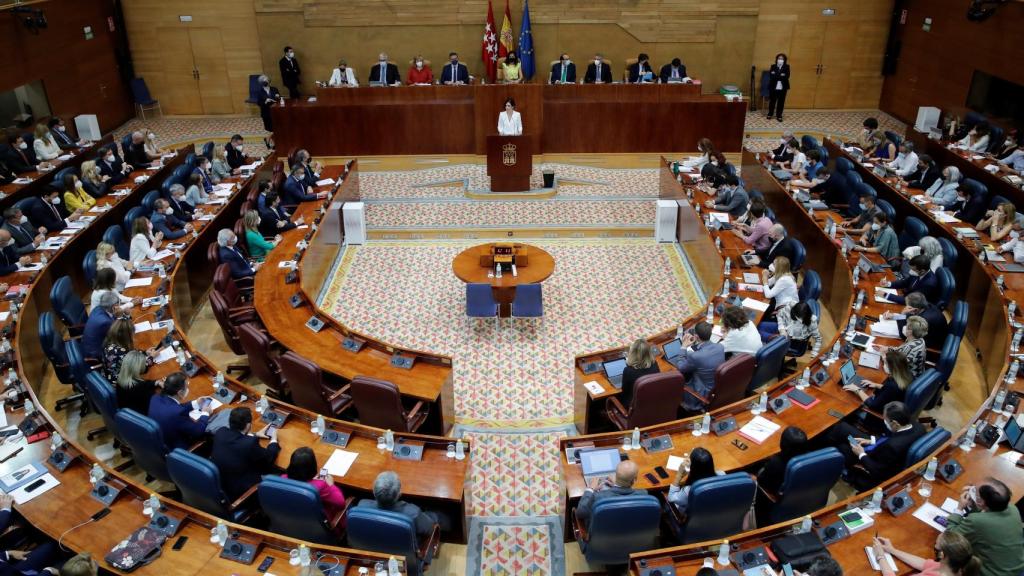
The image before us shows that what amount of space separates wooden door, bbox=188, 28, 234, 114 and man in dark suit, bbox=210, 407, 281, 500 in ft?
58.3

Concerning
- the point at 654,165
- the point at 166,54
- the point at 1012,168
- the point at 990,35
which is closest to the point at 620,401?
the point at 1012,168

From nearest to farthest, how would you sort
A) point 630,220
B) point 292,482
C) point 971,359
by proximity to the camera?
point 292,482, point 971,359, point 630,220

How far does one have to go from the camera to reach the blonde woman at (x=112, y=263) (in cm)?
957

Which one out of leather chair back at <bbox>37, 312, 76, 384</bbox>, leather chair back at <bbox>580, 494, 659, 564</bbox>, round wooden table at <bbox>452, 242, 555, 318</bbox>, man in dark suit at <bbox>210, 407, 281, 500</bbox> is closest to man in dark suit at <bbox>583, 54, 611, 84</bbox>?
round wooden table at <bbox>452, 242, 555, 318</bbox>

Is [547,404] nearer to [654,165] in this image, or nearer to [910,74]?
[654,165]

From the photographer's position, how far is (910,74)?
20.1 metres

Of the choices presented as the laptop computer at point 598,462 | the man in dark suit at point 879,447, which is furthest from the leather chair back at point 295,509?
the man in dark suit at point 879,447

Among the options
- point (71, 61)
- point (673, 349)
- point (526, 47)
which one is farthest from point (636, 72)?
point (71, 61)

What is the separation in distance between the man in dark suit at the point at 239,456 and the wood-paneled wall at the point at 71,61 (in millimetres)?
14157

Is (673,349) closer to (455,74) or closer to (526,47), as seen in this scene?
(455,74)

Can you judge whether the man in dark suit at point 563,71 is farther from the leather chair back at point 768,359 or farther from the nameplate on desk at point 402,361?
the nameplate on desk at point 402,361

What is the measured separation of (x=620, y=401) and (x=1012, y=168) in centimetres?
1001

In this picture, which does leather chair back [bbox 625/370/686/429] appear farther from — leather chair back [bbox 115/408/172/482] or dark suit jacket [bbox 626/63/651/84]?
dark suit jacket [bbox 626/63/651/84]

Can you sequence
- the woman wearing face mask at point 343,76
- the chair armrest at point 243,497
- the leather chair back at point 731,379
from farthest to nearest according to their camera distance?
the woman wearing face mask at point 343,76
the leather chair back at point 731,379
the chair armrest at point 243,497
